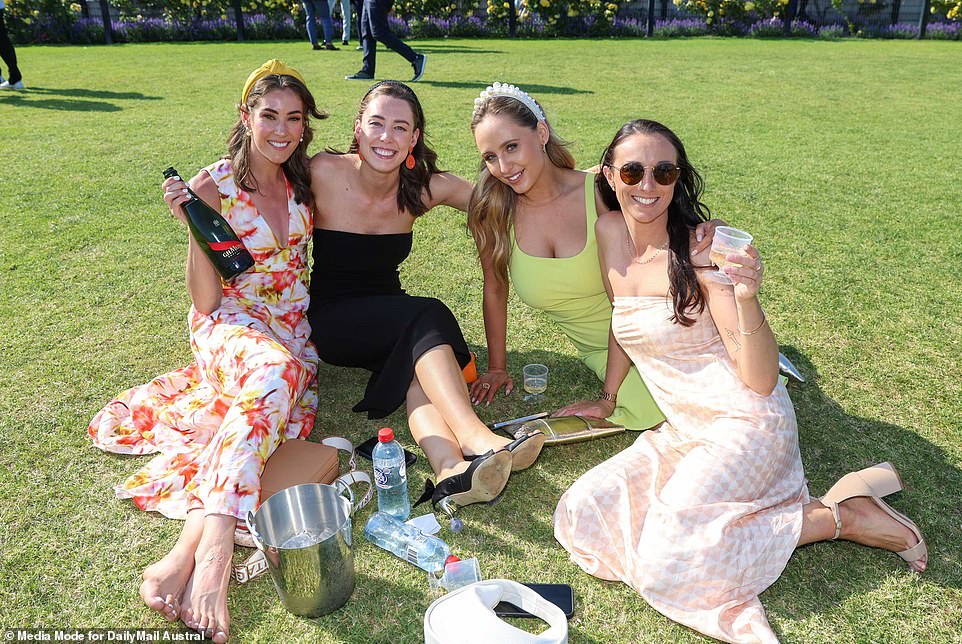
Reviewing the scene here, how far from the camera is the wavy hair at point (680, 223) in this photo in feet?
10.7

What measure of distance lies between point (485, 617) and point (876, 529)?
1768 millimetres

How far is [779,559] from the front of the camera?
2873 mm

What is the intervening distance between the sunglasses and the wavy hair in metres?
0.09

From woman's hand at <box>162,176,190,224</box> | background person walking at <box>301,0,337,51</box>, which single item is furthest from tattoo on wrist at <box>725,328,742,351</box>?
background person walking at <box>301,0,337,51</box>

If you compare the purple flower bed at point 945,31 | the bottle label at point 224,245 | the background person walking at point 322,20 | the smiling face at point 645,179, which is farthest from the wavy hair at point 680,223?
the purple flower bed at point 945,31

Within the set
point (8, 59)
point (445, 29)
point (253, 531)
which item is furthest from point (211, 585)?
point (445, 29)

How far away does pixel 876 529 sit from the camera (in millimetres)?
3012

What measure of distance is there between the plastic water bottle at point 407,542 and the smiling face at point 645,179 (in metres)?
1.79

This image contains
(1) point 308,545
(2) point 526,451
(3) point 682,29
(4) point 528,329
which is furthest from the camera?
(3) point 682,29

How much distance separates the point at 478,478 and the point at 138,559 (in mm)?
1521

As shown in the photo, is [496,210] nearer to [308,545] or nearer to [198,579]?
[308,545]

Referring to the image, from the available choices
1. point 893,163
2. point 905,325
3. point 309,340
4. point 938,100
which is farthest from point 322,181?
point 938,100

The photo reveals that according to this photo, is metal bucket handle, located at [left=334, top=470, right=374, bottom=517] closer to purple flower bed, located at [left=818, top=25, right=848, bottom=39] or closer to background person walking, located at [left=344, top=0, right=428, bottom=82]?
background person walking, located at [left=344, top=0, right=428, bottom=82]

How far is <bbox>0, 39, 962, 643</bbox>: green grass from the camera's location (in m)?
2.90
